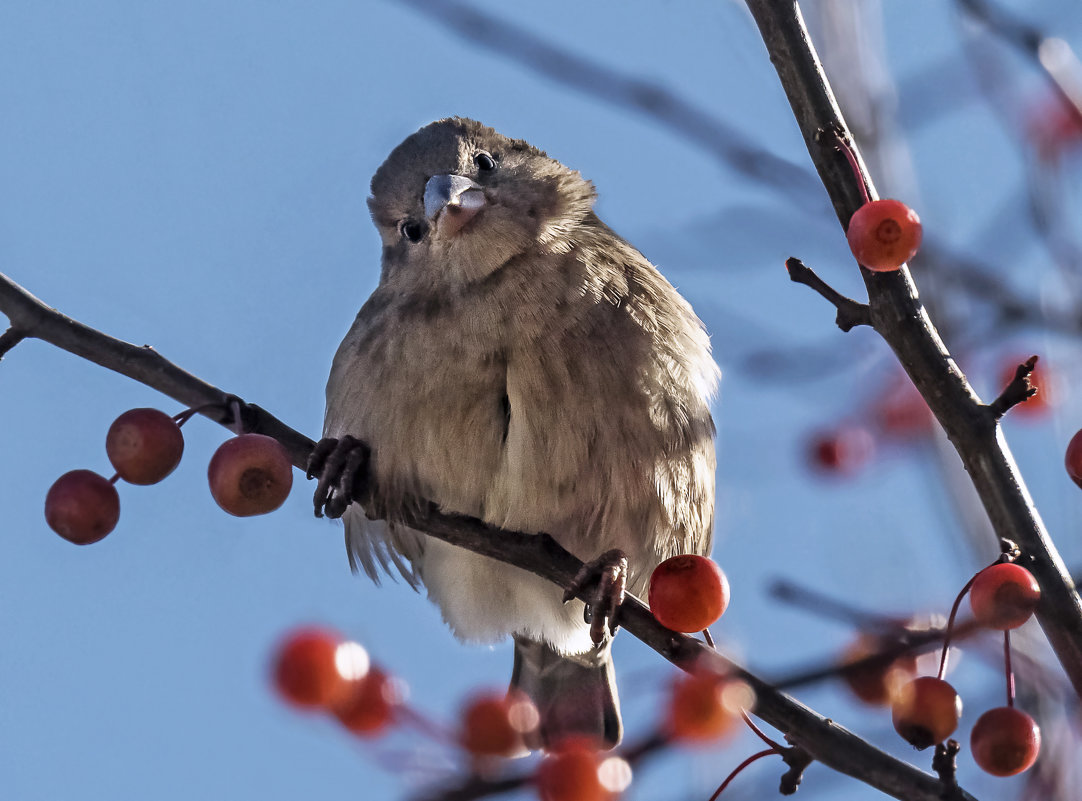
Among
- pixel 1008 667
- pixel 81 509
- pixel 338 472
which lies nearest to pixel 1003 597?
pixel 1008 667

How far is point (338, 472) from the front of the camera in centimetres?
339

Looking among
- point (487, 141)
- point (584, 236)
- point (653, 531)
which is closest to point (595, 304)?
point (584, 236)

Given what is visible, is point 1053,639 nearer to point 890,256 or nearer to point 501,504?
point 890,256

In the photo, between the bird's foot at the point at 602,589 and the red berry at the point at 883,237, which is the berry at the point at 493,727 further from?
the red berry at the point at 883,237

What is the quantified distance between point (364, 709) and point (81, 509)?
0.92m

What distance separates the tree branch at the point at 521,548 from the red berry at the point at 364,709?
1.43ft

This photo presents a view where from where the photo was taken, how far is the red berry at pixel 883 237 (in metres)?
2.22

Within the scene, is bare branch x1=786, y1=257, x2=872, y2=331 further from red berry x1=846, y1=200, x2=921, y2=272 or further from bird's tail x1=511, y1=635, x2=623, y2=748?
bird's tail x1=511, y1=635, x2=623, y2=748

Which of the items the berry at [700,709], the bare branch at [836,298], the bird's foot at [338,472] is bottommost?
the berry at [700,709]

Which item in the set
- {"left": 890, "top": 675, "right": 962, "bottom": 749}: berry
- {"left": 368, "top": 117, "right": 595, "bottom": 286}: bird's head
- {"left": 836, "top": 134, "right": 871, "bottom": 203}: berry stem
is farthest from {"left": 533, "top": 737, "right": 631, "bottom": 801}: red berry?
{"left": 368, "top": 117, "right": 595, "bottom": 286}: bird's head

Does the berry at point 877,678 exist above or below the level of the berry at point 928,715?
above

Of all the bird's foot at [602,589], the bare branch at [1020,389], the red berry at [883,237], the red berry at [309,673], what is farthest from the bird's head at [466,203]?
the bare branch at [1020,389]

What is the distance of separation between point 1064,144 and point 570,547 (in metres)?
2.10

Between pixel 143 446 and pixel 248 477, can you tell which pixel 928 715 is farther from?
pixel 143 446
